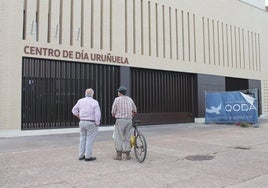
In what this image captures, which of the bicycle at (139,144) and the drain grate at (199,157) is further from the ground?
the bicycle at (139,144)

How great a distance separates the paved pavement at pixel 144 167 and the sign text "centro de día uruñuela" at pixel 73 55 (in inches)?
202

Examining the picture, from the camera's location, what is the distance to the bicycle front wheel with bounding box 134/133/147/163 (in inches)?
324

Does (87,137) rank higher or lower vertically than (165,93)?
lower

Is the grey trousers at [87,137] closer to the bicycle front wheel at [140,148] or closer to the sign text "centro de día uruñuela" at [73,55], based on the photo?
the bicycle front wheel at [140,148]

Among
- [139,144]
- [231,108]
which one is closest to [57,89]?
[139,144]

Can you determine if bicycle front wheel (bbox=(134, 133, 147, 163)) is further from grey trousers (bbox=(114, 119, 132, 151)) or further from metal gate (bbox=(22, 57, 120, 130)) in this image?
metal gate (bbox=(22, 57, 120, 130))

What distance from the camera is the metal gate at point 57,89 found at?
15.0 metres

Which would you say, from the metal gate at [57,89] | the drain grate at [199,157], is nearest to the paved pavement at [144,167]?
the drain grate at [199,157]

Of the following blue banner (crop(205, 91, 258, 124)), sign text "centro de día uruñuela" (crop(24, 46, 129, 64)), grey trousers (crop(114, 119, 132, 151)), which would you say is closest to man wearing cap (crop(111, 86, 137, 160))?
grey trousers (crop(114, 119, 132, 151))

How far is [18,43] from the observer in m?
14.5

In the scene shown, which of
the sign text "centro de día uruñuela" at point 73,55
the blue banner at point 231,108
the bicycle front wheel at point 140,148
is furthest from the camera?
the blue banner at point 231,108

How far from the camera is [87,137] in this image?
335 inches

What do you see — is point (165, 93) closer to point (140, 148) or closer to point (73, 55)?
point (73, 55)

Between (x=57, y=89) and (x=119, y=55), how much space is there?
403cm
